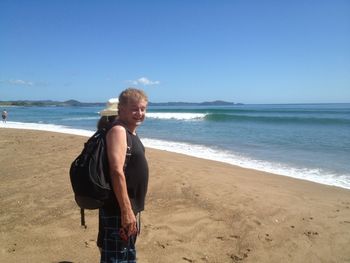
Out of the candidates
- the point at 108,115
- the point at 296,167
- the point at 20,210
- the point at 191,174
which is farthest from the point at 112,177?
the point at 296,167

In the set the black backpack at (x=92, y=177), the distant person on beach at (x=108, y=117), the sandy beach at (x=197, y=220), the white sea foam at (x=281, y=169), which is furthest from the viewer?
the white sea foam at (x=281, y=169)

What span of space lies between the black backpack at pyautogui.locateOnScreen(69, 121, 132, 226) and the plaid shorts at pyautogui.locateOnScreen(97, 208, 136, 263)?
18 cm

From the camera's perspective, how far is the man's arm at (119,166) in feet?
6.75

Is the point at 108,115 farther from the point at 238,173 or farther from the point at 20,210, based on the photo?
the point at 238,173

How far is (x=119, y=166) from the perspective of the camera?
206 centimetres

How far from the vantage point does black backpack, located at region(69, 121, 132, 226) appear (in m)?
2.06

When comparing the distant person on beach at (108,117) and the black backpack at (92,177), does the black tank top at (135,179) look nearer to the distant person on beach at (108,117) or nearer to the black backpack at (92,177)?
the black backpack at (92,177)

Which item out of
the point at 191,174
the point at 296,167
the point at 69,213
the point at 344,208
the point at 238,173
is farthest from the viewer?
the point at 296,167

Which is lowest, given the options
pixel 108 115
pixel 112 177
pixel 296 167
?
pixel 296 167

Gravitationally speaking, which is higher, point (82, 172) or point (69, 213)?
point (82, 172)

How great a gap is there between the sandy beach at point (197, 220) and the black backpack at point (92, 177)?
1818 mm

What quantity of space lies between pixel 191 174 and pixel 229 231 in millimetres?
2990

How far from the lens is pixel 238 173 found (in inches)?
311

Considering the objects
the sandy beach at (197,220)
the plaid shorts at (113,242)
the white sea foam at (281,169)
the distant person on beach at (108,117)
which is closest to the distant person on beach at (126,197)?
the plaid shorts at (113,242)
